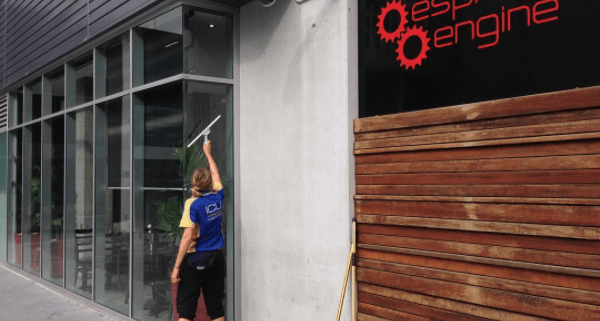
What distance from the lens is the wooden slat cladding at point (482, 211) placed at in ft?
11.1

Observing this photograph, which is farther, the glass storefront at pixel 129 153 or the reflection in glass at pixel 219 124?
the glass storefront at pixel 129 153

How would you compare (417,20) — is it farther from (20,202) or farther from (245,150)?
(20,202)

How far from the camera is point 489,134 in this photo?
3.84 metres

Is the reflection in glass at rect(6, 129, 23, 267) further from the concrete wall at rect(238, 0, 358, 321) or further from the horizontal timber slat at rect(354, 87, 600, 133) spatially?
the horizontal timber slat at rect(354, 87, 600, 133)

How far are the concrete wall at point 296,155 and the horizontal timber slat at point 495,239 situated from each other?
1.35 feet

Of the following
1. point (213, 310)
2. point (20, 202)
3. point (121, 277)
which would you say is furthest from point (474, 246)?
point (20, 202)

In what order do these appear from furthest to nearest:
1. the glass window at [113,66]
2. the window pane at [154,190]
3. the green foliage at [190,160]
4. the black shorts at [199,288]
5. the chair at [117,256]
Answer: the glass window at [113,66], the chair at [117,256], the window pane at [154,190], the green foliage at [190,160], the black shorts at [199,288]

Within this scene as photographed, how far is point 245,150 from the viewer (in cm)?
632

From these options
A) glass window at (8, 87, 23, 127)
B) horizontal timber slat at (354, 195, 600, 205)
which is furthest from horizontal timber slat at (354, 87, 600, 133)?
glass window at (8, 87, 23, 127)

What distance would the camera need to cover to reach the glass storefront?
6.31m

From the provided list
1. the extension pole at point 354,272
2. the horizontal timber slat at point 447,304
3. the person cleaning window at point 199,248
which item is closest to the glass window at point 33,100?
the person cleaning window at point 199,248

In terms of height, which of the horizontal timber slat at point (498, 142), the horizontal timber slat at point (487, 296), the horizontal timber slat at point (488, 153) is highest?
the horizontal timber slat at point (498, 142)

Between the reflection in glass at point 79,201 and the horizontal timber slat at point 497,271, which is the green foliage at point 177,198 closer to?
the horizontal timber slat at point 497,271

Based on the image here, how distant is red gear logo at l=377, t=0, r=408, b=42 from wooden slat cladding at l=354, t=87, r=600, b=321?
2.16ft
